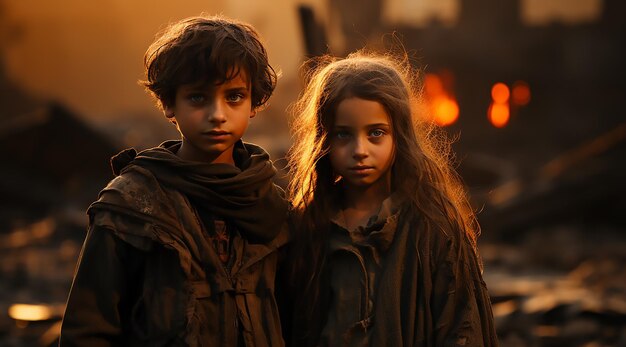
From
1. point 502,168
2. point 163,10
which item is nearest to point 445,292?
Result: point 502,168

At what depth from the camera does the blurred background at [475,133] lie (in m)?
8.84

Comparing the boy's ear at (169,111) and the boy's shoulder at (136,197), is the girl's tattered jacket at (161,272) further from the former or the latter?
the boy's ear at (169,111)

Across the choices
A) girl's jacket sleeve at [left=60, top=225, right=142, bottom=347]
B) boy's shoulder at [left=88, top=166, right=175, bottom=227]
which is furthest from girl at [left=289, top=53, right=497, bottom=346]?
girl's jacket sleeve at [left=60, top=225, right=142, bottom=347]

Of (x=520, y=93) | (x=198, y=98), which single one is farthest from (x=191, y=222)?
(x=520, y=93)

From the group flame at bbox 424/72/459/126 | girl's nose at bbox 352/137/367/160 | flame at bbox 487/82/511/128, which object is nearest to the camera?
girl's nose at bbox 352/137/367/160

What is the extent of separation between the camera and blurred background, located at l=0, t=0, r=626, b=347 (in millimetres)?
8836

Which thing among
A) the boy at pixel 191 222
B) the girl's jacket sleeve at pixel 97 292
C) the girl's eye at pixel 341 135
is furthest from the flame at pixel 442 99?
the girl's jacket sleeve at pixel 97 292

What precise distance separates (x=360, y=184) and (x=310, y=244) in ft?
0.84

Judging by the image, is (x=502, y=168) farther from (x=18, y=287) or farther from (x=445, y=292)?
(x=445, y=292)

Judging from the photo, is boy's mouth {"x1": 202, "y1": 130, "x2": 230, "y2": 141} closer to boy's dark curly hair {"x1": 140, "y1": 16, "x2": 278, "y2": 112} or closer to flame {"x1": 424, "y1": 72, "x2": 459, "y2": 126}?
boy's dark curly hair {"x1": 140, "y1": 16, "x2": 278, "y2": 112}

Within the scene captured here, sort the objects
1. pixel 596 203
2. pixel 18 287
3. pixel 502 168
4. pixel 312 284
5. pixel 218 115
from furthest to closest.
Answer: pixel 502 168
pixel 596 203
pixel 18 287
pixel 312 284
pixel 218 115

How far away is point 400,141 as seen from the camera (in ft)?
12.6

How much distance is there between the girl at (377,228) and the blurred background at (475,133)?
1.73 ft

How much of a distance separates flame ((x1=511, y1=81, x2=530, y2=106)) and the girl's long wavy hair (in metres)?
26.7
